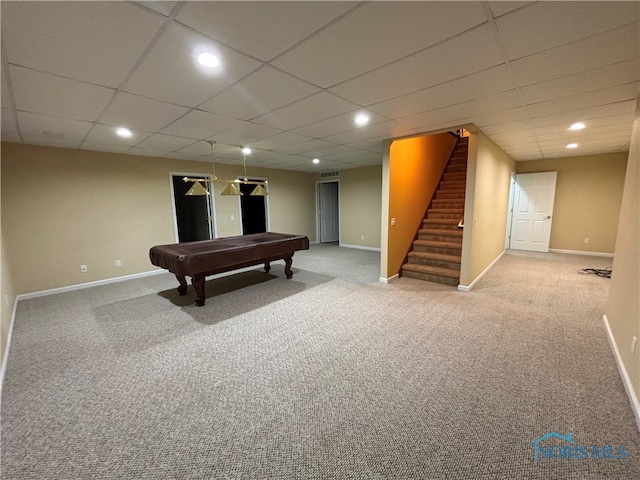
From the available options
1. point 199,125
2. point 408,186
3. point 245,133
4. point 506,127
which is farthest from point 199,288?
point 506,127

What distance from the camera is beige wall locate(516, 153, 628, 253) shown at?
5.65 meters

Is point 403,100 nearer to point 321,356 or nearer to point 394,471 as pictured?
point 321,356

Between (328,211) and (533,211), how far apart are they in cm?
561

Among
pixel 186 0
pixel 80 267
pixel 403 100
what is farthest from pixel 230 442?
pixel 80 267

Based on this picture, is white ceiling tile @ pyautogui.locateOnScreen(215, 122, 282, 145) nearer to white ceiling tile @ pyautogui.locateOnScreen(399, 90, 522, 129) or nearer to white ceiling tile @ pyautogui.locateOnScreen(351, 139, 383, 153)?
white ceiling tile @ pyautogui.locateOnScreen(351, 139, 383, 153)

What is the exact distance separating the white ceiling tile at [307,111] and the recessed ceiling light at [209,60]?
88 cm

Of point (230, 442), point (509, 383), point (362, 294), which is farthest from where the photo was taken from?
point (362, 294)

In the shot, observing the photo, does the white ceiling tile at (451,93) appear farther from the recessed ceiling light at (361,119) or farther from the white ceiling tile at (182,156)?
the white ceiling tile at (182,156)

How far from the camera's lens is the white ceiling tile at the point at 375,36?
1312 millimetres

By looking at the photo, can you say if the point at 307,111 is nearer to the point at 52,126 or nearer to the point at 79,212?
the point at 52,126

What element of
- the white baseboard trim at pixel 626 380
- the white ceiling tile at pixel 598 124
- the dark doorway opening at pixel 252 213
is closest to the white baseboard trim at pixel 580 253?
the white ceiling tile at pixel 598 124

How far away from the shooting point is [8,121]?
2801 mm

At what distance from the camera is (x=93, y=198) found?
448cm

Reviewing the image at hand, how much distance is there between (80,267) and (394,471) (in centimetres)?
546
